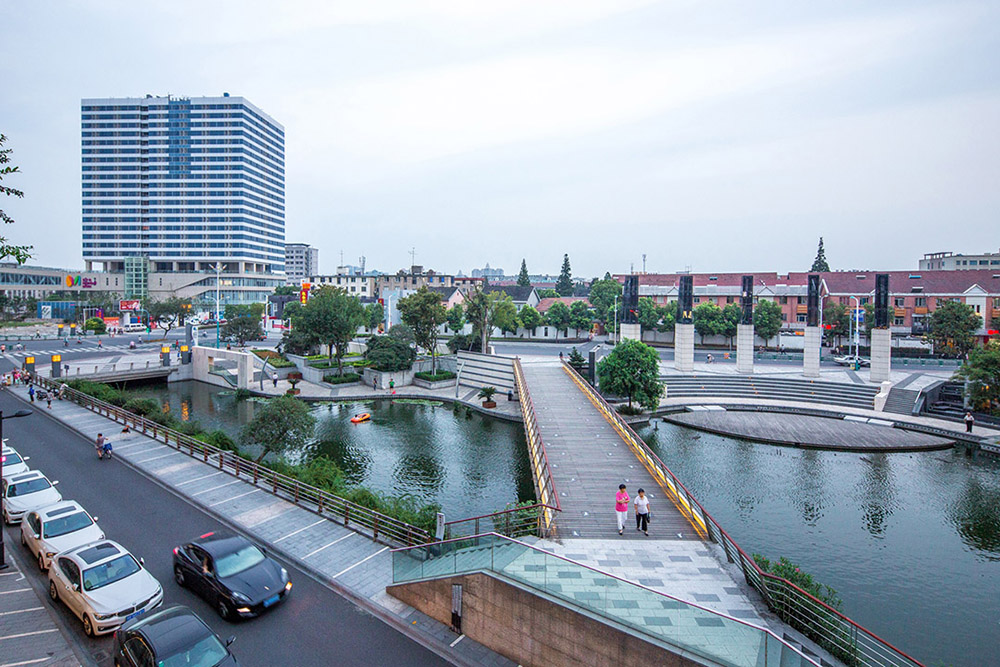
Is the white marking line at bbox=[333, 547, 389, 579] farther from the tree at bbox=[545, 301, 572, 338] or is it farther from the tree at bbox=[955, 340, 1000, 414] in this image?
the tree at bbox=[545, 301, 572, 338]

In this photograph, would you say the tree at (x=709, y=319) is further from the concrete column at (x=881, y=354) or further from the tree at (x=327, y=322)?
the tree at (x=327, y=322)

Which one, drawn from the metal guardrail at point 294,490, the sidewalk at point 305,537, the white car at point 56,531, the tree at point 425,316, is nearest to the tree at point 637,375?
the tree at point 425,316

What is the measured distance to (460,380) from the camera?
45.5 meters

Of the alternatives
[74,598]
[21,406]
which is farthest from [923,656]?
[21,406]

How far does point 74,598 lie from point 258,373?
3753cm

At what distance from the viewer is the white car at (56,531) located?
40.8 ft

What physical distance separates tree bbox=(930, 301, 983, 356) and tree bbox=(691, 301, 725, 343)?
752 inches

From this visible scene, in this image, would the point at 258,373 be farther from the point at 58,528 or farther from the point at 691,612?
the point at 691,612

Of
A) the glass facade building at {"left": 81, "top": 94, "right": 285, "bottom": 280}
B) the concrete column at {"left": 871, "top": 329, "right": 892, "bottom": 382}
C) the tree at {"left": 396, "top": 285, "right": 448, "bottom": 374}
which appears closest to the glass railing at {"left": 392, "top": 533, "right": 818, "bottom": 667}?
the tree at {"left": 396, "top": 285, "right": 448, "bottom": 374}

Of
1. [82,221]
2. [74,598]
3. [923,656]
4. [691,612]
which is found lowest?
[923,656]

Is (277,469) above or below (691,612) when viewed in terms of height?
below

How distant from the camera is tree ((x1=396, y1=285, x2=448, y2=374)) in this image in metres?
46.0

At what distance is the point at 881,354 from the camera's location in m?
37.7

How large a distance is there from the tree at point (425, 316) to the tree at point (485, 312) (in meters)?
2.63
